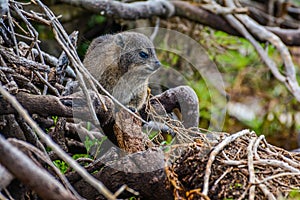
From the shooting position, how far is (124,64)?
3303 mm

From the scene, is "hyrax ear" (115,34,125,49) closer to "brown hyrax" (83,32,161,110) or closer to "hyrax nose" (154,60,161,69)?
"brown hyrax" (83,32,161,110)

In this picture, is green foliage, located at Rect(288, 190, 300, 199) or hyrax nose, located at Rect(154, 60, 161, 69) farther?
hyrax nose, located at Rect(154, 60, 161, 69)

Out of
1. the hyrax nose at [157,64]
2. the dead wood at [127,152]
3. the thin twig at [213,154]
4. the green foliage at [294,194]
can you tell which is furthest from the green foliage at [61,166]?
the green foliage at [294,194]

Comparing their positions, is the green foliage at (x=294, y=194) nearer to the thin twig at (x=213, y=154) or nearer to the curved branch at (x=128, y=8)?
the thin twig at (x=213, y=154)

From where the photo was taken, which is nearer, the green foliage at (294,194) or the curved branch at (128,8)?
the green foliage at (294,194)

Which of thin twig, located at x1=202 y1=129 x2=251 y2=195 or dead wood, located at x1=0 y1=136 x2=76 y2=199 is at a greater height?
dead wood, located at x1=0 y1=136 x2=76 y2=199

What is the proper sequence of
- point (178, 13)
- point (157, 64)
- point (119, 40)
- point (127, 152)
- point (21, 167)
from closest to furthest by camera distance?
point (21, 167)
point (127, 152)
point (157, 64)
point (119, 40)
point (178, 13)

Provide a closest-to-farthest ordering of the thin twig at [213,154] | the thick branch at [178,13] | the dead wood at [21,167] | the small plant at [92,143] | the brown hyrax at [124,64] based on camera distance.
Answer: the dead wood at [21,167], the thin twig at [213,154], the small plant at [92,143], the brown hyrax at [124,64], the thick branch at [178,13]

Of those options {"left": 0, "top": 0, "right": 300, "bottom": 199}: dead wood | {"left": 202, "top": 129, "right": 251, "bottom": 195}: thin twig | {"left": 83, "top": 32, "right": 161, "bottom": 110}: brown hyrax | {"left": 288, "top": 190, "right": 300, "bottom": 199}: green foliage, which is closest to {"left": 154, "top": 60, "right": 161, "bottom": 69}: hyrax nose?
{"left": 83, "top": 32, "right": 161, "bottom": 110}: brown hyrax

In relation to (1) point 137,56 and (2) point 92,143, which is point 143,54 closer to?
(1) point 137,56

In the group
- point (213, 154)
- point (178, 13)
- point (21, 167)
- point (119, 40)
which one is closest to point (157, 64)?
point (119, 40)

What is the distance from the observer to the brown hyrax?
3.18 meters

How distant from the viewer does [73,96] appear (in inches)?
94.0

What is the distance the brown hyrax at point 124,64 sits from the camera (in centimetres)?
318
